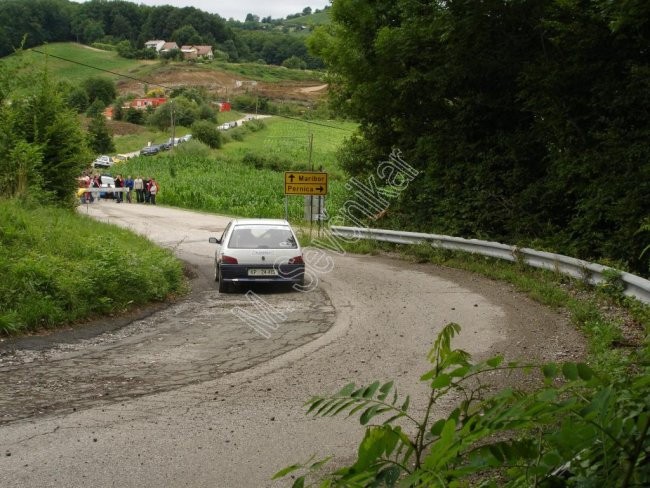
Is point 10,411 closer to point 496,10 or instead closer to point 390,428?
point 390,428

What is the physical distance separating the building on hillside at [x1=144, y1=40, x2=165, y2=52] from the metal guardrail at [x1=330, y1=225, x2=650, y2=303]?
154303 millimetres

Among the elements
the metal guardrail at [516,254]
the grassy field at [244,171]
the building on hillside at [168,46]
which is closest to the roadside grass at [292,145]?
the grassy field at [244,171]

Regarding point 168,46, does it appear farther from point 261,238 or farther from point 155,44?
point 261,238

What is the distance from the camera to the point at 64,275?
1265cm

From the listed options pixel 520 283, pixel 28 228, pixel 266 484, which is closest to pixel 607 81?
pixel 520 283

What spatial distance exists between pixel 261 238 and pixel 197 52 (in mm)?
167764

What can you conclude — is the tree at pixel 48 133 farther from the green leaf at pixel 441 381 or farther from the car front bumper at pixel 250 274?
the green leaf at pixel 441 381

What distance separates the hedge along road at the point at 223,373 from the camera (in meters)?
6.33

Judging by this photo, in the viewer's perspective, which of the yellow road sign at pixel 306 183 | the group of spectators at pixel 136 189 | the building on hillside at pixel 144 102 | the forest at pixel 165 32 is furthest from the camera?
the forest at pixel 165 32

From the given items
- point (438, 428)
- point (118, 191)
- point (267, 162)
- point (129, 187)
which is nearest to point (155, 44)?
point (267, 162)

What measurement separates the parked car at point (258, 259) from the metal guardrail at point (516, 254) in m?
4.88

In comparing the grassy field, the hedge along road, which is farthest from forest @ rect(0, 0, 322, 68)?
the hedge along road

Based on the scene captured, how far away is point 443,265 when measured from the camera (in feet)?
64.0

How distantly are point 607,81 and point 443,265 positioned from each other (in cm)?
578
